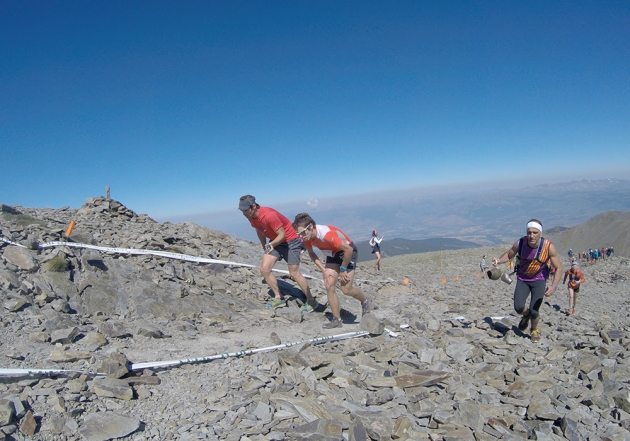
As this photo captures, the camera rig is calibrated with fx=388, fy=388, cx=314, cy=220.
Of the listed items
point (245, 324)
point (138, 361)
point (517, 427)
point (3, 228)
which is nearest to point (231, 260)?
point (245, 324)

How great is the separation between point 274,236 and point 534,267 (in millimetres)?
4862

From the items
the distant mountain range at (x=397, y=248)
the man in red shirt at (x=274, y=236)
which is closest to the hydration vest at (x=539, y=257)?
the man in red shirt at (x=274, y=236)

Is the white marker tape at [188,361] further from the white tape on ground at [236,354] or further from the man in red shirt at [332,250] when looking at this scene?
the man in red shirt at [332,250]

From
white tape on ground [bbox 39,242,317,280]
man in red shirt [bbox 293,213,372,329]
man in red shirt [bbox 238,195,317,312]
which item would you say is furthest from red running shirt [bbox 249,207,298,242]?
white tape on ground [bbox 39,242,317,280]

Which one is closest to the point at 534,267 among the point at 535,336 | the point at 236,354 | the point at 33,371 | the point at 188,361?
the point at 535,336

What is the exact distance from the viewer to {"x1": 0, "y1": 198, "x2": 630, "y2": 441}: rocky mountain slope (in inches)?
155

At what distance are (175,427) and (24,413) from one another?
1.32m

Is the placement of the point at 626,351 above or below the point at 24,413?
below

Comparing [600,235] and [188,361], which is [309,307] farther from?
[600,235]

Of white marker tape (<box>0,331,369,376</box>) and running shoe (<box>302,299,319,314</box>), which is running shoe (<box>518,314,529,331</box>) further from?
running shoe (<box>302,299,319,314</box>)

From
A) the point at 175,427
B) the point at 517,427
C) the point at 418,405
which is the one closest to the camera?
the point at 175,427

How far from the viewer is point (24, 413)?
3.49 metres

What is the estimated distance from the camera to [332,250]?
698 centimetres

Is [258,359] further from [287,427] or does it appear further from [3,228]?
[3,228]
